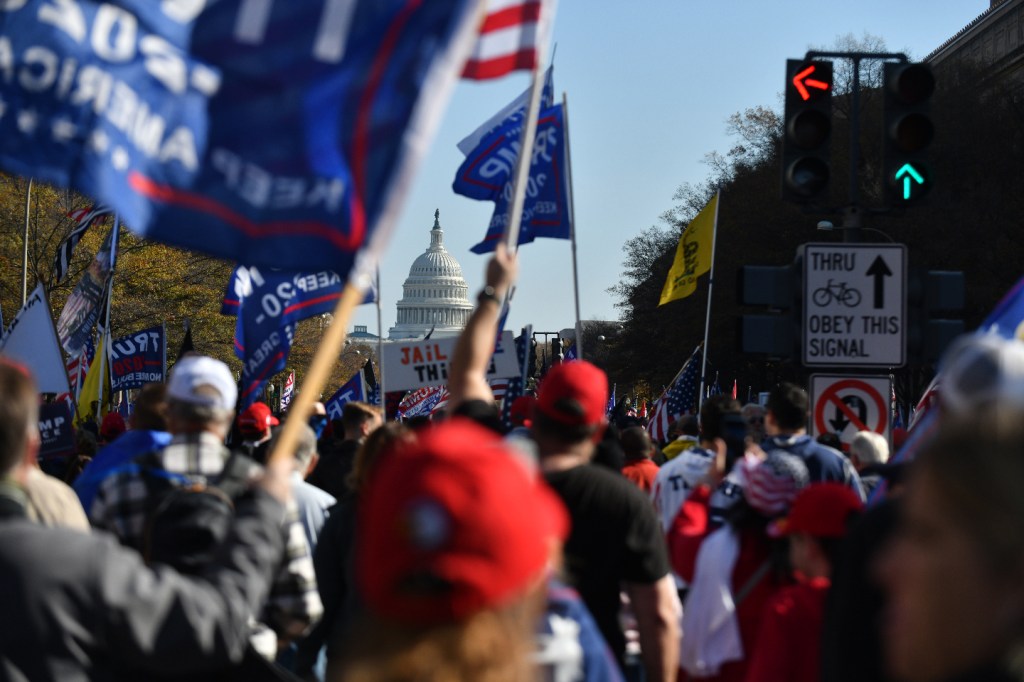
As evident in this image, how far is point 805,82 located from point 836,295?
140 centimetres

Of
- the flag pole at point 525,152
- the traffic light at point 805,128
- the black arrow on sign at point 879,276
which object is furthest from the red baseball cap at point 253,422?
the flag pole at point 525,152

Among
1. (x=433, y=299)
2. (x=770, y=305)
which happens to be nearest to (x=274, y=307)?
(x=770, y=305)

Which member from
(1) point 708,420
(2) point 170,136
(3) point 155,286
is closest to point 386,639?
(2) point 170,136

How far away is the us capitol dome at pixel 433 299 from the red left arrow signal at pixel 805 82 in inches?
7021

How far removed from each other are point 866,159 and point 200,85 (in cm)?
4131

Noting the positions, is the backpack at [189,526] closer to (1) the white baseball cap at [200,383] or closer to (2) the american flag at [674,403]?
(1) the white baseball cap at [200,383]

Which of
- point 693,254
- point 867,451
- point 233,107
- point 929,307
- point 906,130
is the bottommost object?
point 867,451

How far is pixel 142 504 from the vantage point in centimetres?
452

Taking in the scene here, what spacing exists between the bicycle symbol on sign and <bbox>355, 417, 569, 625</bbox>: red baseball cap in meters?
7.85

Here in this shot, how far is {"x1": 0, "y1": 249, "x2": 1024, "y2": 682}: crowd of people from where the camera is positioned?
198 centimetres

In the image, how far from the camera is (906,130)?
9961 millimetres

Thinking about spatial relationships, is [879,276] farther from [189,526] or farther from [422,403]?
[422,403]

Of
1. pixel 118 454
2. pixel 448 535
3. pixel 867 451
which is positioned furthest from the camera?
pixel 867 451

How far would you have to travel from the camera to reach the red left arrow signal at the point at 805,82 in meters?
9.99
